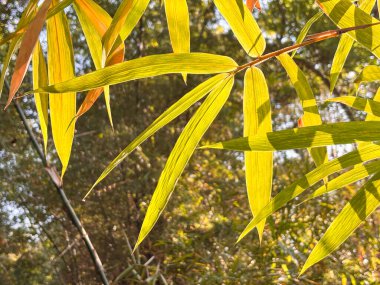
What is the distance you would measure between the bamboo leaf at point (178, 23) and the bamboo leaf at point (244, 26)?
0.07 meters

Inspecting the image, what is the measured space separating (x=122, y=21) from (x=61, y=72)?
4.4 inches

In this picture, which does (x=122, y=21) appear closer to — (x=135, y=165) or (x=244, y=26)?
(x=244, y=26)

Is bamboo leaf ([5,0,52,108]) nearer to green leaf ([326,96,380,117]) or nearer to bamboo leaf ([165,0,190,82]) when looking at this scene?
bamboo leaf ([165,0,190,82])

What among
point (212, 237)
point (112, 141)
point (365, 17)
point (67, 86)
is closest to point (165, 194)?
point (67, 86)

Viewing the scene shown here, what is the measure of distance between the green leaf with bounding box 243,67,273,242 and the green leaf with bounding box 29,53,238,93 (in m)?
0.07

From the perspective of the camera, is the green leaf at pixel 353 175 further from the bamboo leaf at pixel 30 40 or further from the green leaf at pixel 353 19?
the bamboo leaf at pixel 30 40

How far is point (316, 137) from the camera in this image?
1.85ft

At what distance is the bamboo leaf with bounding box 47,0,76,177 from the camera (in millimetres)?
690

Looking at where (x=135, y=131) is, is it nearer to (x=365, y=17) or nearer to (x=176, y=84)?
(x=176, y=84)

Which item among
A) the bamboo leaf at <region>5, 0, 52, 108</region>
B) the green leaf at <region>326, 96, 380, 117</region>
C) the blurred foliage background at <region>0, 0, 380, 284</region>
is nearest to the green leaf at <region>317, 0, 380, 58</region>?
the green leaf at <region>326, 96, 380, 117</region>

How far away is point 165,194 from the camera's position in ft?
1.98

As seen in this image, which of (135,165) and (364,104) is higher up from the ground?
(135,165)

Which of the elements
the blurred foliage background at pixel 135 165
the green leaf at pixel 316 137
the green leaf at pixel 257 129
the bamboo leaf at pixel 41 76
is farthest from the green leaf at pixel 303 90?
the blurred foliage background at pixel 135 165

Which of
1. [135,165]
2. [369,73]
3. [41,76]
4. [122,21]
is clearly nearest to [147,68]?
[122,21]
